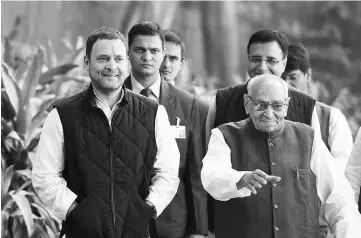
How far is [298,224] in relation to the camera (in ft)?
14.5

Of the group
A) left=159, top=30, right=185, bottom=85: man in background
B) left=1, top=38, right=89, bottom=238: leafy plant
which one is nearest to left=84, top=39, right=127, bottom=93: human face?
left=159, top=30, right=185, bottom=85: man in background

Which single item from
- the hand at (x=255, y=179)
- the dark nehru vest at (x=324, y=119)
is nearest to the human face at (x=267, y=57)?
the dark nehru vest at (x=324, y=119)

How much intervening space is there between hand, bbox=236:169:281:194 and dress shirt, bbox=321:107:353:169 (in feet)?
4.45

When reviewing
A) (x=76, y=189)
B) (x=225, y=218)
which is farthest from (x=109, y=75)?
(x=225, y=218)

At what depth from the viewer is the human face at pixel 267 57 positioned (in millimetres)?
5402

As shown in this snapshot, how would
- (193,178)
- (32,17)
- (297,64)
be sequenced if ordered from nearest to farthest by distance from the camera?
(193,178)
(297,64)
(32,17)

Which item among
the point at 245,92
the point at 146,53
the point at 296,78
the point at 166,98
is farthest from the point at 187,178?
the point at 296,78

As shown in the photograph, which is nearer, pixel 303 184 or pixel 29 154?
pixel 303 184

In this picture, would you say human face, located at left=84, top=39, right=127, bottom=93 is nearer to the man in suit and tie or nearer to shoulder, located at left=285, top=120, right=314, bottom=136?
the man in suit and tie

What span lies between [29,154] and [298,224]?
9.80 ft

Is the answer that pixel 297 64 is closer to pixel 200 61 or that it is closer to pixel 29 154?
pixel 29 154

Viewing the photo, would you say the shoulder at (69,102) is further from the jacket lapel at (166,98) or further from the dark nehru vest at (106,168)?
the jacket lapel at (166,98)

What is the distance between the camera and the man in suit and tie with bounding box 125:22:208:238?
17.4 ft

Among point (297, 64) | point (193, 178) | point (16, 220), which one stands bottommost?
point (16, 220)
